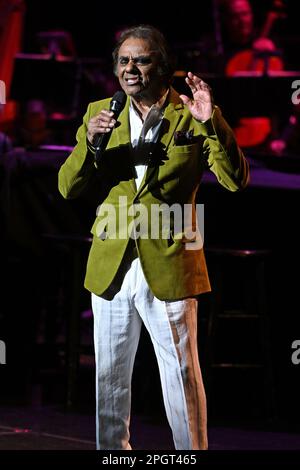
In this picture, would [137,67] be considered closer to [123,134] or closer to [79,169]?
[123,134]

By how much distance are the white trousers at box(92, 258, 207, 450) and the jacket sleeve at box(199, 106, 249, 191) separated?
495 millimetres

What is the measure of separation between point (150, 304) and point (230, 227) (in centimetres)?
333

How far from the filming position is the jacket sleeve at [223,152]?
3.66m

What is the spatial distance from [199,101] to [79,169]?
1.80ft

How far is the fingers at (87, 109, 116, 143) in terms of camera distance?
11.8 feet

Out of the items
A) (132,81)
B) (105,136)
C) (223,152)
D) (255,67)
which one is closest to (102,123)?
(105,136)

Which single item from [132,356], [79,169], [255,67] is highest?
[255,67]

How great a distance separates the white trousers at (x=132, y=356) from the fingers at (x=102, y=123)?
1.83 ft

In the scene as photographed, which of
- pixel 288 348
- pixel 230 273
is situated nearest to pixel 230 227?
pixel 230 273

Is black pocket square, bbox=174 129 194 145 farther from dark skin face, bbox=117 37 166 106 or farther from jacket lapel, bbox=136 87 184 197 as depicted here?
dark skin face, bbox=117 37 166 106

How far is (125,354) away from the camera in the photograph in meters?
3.81

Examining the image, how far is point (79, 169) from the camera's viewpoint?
380 cm

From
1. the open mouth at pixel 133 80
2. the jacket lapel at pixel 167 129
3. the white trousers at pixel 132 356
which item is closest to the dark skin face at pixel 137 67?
the open mouth at pixel 133 80
